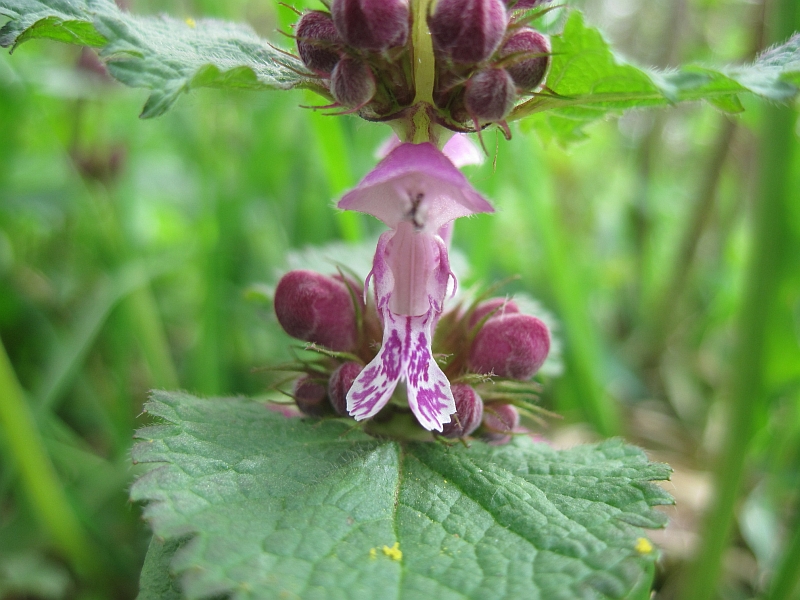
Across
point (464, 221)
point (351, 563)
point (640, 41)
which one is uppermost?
point (640, 41)

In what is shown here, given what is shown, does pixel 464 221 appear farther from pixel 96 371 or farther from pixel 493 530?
pixel 493 530

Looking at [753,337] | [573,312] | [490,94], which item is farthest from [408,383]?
[573,312]

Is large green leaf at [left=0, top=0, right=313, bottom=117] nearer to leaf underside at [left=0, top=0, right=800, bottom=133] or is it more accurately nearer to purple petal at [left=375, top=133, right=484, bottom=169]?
leaf underside at [left=0, top=0, right=800, bottom=133]

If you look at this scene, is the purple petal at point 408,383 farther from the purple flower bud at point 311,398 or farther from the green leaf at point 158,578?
the green leaf at point 158,578

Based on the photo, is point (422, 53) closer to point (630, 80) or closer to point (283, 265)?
point (630, 80)

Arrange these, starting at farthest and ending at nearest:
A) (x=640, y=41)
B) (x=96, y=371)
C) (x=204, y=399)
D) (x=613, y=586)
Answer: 1. (x=640, y=41)
2. (x=96, y=371)
3. (x=204, y=399)
4. (x=613, y=586)

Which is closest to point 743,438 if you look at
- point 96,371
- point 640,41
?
point 96,371
